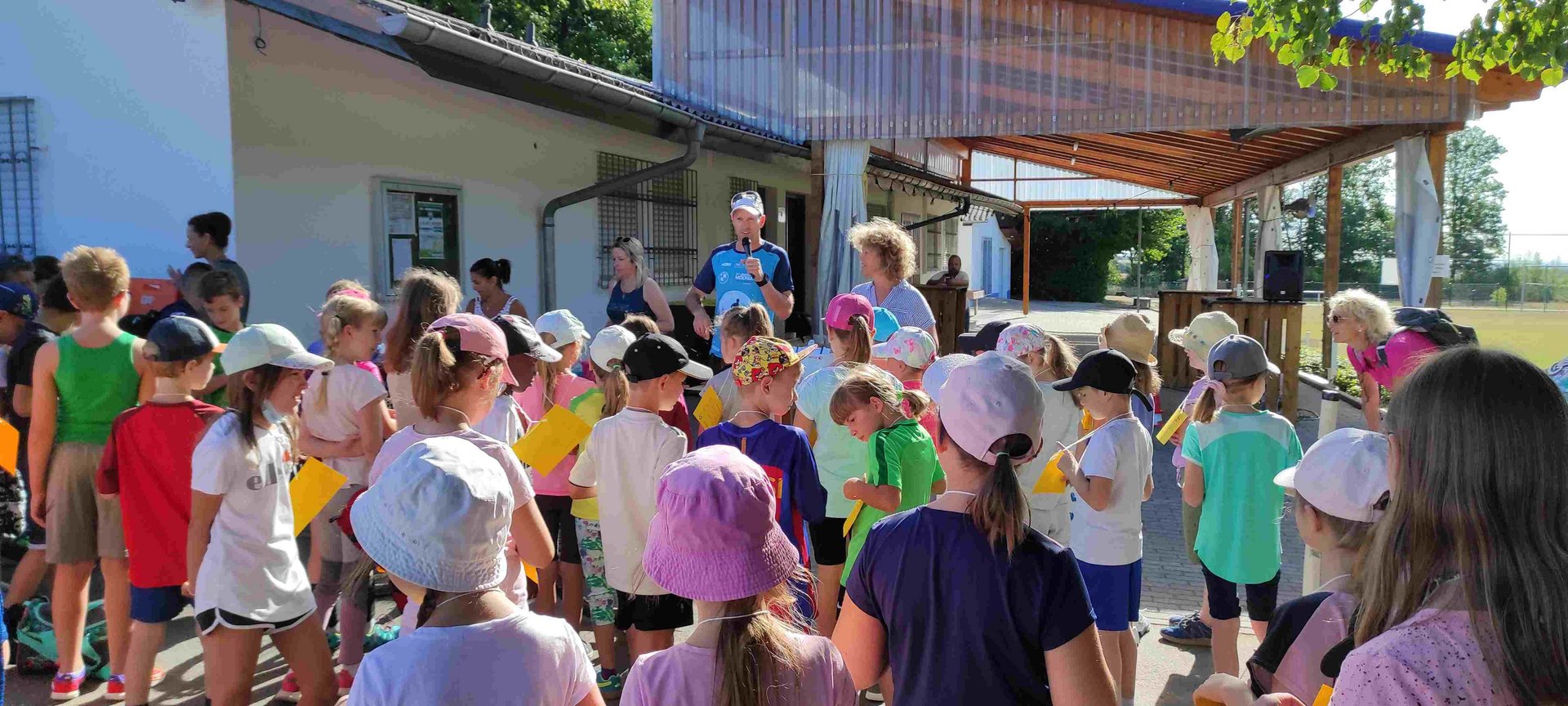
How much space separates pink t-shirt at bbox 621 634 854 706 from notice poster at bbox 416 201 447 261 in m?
6.72

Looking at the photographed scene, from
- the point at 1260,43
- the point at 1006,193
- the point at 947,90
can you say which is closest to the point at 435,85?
the point at 947,90

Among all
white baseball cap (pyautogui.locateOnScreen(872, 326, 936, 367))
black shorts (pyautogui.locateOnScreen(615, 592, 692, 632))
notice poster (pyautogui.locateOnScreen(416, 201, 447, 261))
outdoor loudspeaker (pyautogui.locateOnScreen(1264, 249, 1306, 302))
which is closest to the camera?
black shorts (pyautogui.locateOnScreen(615, 592, 692, 632))

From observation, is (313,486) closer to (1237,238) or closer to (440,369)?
(440,369)

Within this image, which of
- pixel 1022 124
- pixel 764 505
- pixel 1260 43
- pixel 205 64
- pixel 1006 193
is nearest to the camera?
pixel 764 505

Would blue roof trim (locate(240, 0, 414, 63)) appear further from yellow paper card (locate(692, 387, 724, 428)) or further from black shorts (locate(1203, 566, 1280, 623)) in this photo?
black shorts (locate(1203, 566, 1280, 623))

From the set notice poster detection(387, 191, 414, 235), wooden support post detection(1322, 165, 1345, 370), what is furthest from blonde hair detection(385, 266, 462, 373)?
wooden support post detection(1322, 165, 1345, 370)

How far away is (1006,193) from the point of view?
953 inches

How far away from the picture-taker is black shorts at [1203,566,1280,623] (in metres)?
3.52

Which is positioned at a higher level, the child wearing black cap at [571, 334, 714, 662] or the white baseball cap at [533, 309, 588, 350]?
the white baseball cap at [533, 309, 588, 350]

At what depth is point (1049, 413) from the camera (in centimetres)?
394

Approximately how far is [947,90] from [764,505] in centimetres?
972

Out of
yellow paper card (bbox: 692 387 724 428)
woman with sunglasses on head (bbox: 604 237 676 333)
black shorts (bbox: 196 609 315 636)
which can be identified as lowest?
black shorts (bbox: 196 609 315 636)

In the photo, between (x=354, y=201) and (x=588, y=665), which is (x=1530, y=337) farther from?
(x=588, y=665)

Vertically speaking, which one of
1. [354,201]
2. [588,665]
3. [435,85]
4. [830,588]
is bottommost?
[830,588]
